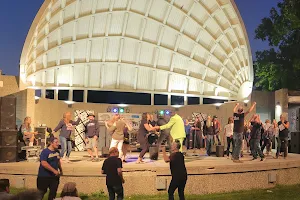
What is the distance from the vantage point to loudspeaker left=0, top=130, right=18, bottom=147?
13477mm

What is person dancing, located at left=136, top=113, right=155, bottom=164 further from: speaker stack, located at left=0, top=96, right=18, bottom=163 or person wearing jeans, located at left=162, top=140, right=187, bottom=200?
speaker stack, located at left=0, top=96, right=18, bottom=163

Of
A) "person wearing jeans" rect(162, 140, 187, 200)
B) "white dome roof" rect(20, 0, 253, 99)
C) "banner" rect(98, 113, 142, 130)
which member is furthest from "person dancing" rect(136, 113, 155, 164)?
"white dome roof" rect(20, 0, 253, 99)

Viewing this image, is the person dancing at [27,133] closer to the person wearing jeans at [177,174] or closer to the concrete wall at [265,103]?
the person wearing jeans at [177,174]

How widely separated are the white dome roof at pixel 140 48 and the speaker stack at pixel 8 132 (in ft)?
44.8

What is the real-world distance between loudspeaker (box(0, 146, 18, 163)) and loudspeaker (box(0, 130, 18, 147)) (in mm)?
131

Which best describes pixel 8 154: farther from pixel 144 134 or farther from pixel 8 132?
pixel 144 134

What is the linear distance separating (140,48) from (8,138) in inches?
748

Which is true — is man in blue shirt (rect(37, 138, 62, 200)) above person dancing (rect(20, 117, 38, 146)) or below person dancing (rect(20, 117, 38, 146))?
below

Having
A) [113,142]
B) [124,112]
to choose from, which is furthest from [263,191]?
[124,112]

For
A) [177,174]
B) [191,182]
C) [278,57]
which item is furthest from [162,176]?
[278,57]

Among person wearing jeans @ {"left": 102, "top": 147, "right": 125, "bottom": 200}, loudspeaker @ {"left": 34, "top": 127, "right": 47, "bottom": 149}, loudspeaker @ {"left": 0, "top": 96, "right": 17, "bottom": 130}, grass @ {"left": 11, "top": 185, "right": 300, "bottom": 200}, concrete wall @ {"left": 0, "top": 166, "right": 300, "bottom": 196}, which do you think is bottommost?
grass @ {"left": 11, "top": 185, "right": 300, "bottom": 200}

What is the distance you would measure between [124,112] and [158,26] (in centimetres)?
771

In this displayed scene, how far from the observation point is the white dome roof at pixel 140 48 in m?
28.9

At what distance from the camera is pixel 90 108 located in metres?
26.7
